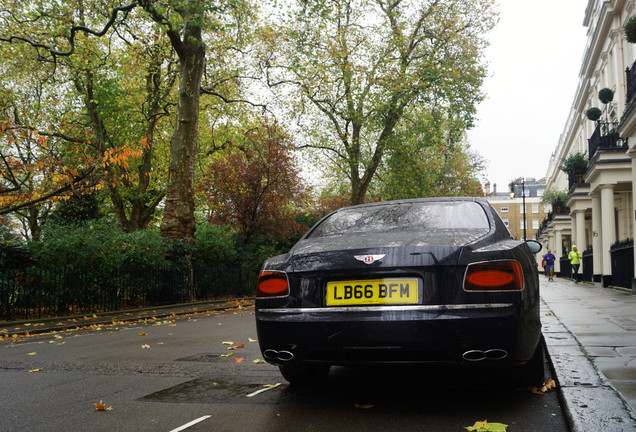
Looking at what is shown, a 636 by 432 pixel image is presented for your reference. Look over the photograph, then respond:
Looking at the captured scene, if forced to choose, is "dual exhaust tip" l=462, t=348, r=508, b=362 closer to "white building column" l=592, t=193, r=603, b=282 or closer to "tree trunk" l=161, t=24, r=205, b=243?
"tree trunk" l=161, t=24, r=205, b=243

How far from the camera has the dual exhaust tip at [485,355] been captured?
358cm

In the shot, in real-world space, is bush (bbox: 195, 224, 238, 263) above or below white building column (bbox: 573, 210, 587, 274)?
below

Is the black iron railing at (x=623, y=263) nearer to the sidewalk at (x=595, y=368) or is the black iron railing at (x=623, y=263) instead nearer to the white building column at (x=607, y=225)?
the white building column at (x=607, y=225)

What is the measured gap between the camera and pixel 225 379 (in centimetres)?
542

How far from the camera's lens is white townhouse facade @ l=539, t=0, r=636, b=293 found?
19467mm

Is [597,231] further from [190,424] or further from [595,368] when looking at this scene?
[190,424]

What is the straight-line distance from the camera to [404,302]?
12.2 feet

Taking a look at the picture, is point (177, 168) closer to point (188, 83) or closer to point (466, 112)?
point (188, 83)

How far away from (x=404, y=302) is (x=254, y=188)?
2121 cm

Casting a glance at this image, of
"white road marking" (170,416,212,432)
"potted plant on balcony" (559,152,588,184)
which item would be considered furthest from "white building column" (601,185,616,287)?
"white road marking" (170,416,212,432)

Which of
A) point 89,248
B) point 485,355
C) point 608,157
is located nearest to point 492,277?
point 485,355

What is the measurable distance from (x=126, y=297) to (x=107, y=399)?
11.2 m

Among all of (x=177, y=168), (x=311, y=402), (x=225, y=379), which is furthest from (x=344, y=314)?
(x=177, y=168)

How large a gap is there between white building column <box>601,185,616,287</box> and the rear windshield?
65.3 ft
